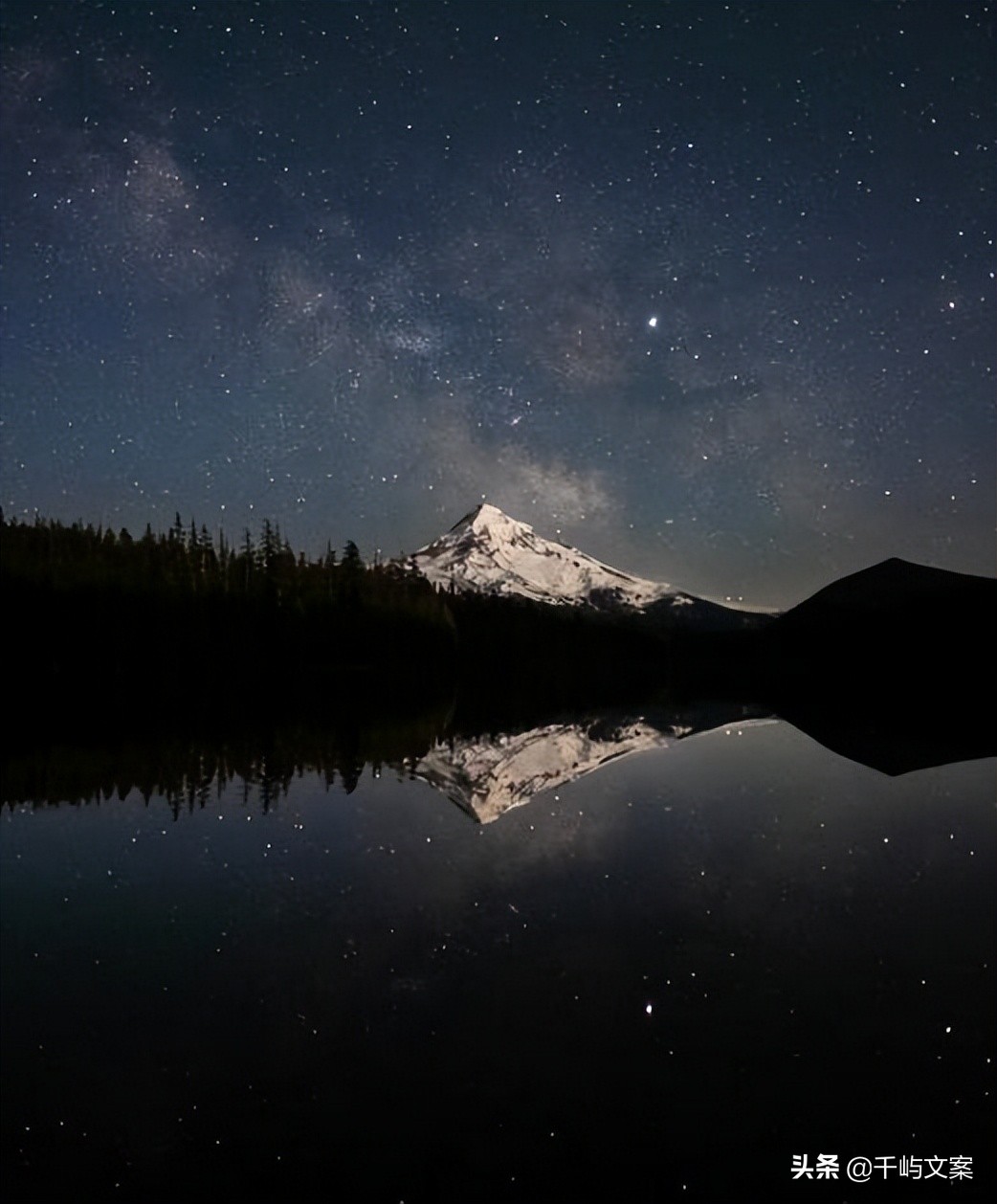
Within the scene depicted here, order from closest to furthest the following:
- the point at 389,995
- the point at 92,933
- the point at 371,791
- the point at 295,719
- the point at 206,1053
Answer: the point at 206,1053
the point at 389,995
the point at 92,933
the point at 371,791
the point at 295,719

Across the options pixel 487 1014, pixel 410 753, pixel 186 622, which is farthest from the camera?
pixel 186 622

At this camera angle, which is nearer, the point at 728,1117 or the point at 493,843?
the point at 728,1117

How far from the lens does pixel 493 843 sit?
15.1 metres

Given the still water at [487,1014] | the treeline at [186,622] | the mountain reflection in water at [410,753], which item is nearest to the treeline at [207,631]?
the treeline at [186,622]

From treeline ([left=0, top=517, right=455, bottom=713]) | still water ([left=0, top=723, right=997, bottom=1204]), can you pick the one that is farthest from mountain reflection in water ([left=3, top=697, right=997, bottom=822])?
treeline ([left=0, top=517, right=455, bottom=713])

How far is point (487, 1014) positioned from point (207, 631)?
74570 millimetres

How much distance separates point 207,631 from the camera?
257 feet

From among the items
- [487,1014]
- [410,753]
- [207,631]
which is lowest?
[487,1014]

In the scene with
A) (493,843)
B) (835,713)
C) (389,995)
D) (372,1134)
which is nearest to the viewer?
(372,1134)

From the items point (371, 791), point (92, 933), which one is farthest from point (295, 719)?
point (92, 933)

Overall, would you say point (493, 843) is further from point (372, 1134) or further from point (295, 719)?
point (295, 719)

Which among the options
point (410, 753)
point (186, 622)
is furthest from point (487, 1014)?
point (186, 622)

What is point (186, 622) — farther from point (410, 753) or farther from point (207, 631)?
point (410, 753)

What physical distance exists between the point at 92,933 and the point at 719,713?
56087 mm
